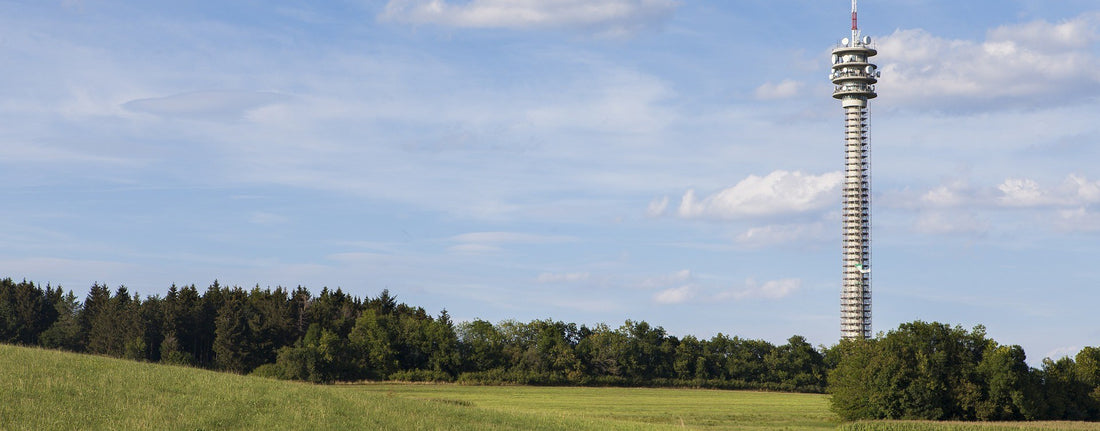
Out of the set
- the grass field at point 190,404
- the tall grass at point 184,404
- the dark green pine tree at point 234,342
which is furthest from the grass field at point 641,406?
the dark green pine tree at point 234,342

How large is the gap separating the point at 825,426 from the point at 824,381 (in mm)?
86902

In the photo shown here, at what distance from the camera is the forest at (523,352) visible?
93750mm

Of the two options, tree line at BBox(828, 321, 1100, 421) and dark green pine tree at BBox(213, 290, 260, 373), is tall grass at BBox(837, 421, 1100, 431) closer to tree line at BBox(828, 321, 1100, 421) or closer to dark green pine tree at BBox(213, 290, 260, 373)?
tree line at BBox(828, 321, 1100, 421)

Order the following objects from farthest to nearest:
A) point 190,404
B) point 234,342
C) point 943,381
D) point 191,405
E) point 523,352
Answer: point 523,352 → point 234,342 → point 943,381 → point 190,404 → point 191,405

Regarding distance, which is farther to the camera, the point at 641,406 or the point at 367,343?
the point at 367,343

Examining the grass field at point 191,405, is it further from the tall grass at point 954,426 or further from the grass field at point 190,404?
the tall grass at point 954,426

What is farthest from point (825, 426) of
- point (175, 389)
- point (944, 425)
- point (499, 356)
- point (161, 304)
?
point (161, 304)

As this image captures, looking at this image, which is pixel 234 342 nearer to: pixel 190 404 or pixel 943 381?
pixel 190 404

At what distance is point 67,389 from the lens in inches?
2008

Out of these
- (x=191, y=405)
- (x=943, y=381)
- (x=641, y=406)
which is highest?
(x=943, y=381)

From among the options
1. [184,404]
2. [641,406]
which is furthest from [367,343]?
[184,404]

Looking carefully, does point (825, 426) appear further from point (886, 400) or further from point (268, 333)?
point (268, 333)

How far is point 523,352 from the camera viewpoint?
6088 inches

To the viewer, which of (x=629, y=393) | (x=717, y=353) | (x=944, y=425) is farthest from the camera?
(x=717, y=353)
